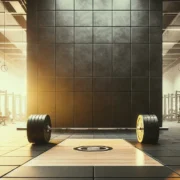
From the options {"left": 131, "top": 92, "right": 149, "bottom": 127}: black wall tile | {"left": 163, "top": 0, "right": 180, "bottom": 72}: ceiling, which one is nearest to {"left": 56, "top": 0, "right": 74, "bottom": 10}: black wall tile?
{"left": 163, "top": 0, "right": 180, "bottom": 72}: ceiling

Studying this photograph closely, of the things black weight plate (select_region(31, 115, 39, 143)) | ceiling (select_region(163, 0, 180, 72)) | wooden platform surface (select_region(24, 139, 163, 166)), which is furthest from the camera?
ceiling (select_region(163, 0, 180, 72))

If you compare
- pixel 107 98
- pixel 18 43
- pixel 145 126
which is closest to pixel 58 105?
pixel 107 98

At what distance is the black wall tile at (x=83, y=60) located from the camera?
9.80 metres

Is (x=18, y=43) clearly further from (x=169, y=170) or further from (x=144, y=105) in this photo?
(x=169, y=170)

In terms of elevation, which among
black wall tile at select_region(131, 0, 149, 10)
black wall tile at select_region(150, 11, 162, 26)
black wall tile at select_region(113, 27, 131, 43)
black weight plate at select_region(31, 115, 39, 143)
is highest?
black wall tile at select_region(131, 0, 149, 10)

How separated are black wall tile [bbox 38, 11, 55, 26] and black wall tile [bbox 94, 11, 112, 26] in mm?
1394

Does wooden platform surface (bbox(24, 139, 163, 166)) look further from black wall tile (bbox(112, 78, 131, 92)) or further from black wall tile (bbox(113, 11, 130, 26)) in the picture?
black wall tile (bbox(113, 11, 130, 26))

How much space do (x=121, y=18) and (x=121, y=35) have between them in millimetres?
566

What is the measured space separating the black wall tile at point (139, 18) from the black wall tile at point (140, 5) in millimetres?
135

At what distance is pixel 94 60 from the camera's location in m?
9.82

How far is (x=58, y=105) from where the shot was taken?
32.1 ft

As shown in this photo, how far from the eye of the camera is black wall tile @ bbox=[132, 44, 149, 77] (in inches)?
385

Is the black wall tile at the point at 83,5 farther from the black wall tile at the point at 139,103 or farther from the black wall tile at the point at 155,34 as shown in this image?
the black wall tile at the point at 139,103

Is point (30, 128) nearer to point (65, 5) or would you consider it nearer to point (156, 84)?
point (156, 84)
